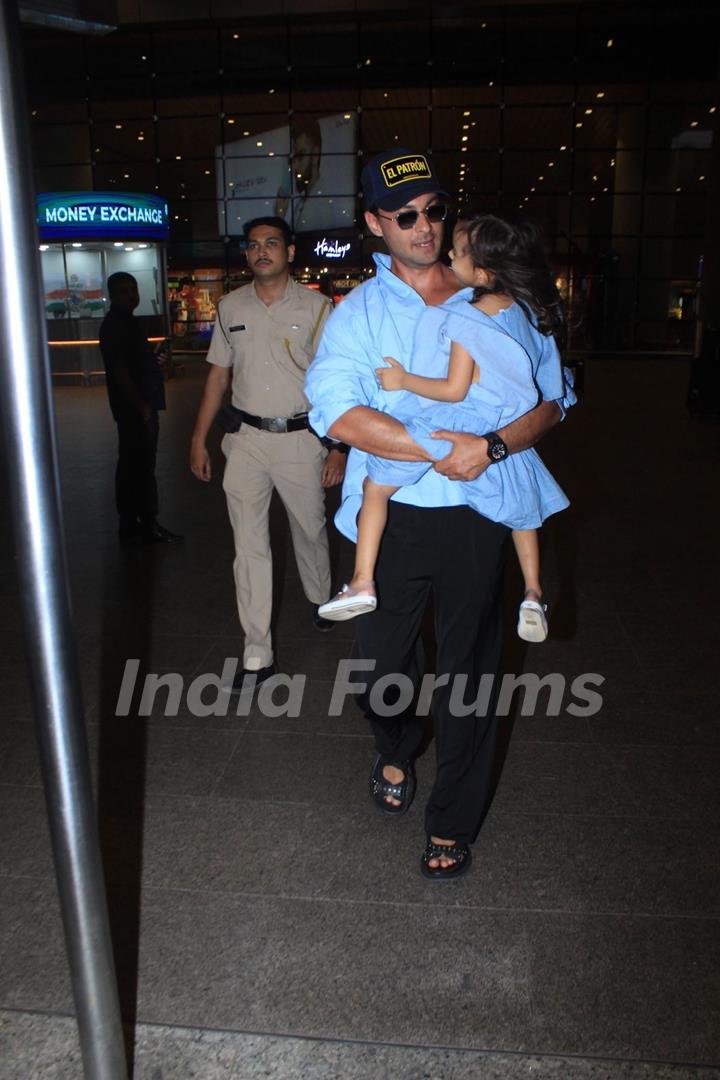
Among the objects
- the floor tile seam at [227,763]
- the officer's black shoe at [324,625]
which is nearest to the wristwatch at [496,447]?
the floor tile seam at [227,763]

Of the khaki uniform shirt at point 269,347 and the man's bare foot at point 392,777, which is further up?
the khaki uniform shirt at point 269,347

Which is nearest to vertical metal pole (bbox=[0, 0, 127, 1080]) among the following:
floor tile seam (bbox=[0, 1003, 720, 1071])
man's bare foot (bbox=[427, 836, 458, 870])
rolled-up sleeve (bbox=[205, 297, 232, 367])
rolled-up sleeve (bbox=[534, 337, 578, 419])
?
floor tile seam (bbox=[0, 1003, 720, 1071])

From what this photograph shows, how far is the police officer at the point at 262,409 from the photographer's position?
4.53m

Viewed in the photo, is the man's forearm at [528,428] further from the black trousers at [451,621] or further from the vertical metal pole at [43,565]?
the vertical metal pole at [43,565]

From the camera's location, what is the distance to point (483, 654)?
293 cm

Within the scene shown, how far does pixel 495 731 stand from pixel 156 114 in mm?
27360

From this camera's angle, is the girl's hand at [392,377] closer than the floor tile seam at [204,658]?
Yes

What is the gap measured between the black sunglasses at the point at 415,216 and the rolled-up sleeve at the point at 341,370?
0.32 m

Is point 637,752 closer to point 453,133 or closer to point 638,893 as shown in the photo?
point 638,893

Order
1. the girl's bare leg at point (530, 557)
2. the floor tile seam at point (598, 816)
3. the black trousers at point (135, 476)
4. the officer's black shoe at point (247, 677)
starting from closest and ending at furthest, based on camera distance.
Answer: the girl's bare leg at point (530, 557)
the floor tile seam at point (598, 816)
the officer's black shoe at point (247, 677)
the black trousers at point (135, 476)

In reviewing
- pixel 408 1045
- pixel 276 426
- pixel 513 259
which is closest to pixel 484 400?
pixel 513 259

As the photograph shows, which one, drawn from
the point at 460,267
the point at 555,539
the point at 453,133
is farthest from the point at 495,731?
the point at 453,133

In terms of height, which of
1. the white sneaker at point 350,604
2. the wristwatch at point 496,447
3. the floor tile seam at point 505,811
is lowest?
the floor tile seam at point 505,811

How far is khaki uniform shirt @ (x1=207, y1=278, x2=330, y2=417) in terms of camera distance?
4.60 meters
